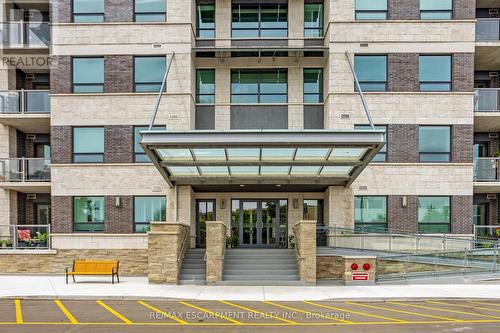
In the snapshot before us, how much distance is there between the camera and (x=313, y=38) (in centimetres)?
2242

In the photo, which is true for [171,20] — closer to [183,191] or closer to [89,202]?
[183,191]

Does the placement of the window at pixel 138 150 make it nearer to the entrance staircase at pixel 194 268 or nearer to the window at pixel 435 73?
the entrance staircase at pixel 194 268

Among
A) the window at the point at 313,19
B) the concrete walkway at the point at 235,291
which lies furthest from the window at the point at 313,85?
the concrete walkway at the point at 235,291

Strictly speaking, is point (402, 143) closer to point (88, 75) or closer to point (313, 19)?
point (313, 19)

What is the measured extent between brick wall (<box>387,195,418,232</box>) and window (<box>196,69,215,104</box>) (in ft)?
32.5

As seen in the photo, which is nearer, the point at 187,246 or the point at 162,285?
the point at 162,285

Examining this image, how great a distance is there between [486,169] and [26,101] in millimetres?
22583

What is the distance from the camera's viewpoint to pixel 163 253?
57.3 feet

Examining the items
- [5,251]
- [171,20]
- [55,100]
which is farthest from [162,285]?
[171,20]

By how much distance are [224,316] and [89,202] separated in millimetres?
11859

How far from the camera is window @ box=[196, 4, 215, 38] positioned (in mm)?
22781

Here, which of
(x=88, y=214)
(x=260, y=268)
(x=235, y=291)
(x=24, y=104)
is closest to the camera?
(x=235, y=291)

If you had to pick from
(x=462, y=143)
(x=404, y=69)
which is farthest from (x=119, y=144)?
(x=462, y=143)

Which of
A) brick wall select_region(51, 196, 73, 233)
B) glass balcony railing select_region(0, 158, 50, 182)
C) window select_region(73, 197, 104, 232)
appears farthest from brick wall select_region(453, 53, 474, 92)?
glass balcony railing select_region(0, 158, 50, 182)
